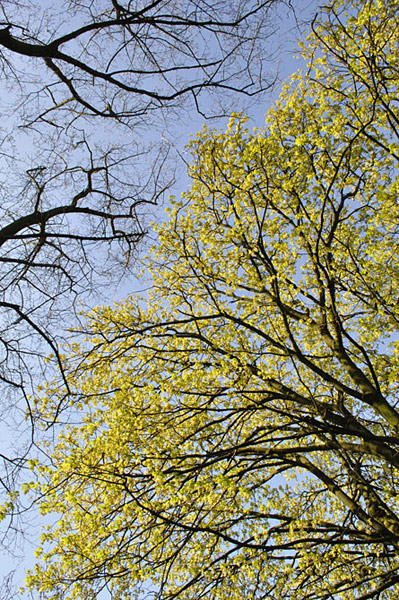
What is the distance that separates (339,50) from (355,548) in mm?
8399

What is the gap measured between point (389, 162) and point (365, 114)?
93cm

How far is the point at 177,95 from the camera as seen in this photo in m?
4.98

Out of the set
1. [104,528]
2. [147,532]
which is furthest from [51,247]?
A: [147,532]

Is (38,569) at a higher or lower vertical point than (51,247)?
lower

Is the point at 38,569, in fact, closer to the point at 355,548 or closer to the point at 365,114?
the point at 355,548

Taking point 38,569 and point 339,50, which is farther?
point 339,50

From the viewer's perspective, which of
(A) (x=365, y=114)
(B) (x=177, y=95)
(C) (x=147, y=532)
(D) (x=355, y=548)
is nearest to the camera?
(B) (x=177, y=95)

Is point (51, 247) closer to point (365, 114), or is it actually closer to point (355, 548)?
point (365, 114)

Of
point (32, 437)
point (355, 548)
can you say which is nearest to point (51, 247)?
point (32, 437)

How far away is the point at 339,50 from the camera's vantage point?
23.0 feet

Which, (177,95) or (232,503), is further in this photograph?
(232,503)

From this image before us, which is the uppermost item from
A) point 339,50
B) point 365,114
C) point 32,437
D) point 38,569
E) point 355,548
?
point 339,50

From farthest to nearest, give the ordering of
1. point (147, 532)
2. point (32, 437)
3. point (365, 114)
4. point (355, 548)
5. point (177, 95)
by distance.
Answer: point (365, 114)
point (355, 548)
point (147, 532)
point (177, 95)
point (32, 437)

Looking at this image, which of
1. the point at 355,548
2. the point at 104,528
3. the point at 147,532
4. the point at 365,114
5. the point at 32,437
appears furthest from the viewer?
the point at 365,114
